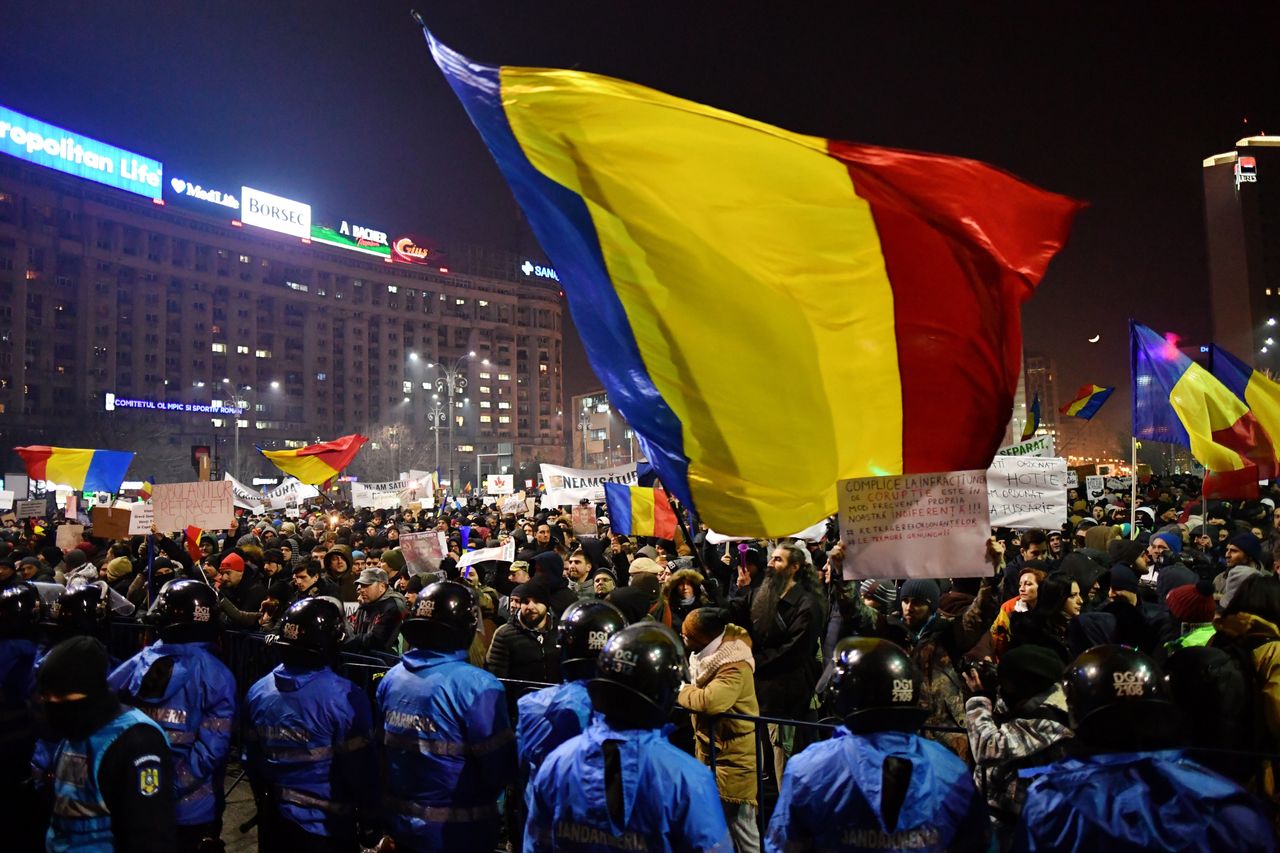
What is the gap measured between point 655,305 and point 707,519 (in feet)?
3.82

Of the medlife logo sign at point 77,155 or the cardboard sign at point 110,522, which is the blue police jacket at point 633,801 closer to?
the cardboard sign at point 110,522

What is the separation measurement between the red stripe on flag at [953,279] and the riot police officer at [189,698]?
4.12 metres

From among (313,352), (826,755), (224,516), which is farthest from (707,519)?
(313,352)

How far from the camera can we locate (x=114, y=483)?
660 inches

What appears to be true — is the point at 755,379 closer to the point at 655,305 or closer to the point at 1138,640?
the point at 655,305

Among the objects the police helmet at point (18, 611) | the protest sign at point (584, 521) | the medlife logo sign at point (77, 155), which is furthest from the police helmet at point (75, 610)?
the medlife logo sign at point (77, 155)

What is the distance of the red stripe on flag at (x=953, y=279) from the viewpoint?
175 inches

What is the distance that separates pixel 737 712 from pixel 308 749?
2.58 m

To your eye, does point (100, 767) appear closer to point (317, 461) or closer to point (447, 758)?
point (447, 758)

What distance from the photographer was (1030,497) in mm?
9062

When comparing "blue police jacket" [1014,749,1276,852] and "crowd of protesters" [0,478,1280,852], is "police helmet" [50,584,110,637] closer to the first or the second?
"crowd of protesters" [0,478,1280,852]

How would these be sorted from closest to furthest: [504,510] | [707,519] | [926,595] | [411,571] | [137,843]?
[137,843], [707,519], [926,595], [411,571], [504,510]

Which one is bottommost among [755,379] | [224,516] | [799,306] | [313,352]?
[224,516]

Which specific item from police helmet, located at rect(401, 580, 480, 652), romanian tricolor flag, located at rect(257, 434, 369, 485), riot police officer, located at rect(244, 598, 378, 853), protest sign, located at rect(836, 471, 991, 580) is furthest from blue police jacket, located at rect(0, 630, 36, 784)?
romanian tricolor flag, located at rect(257, 434, 369, 485)
